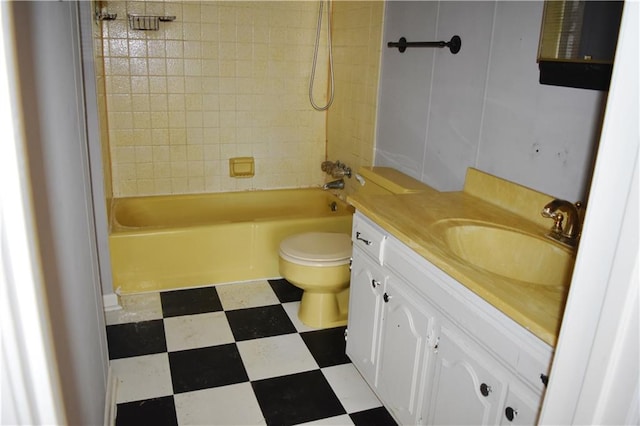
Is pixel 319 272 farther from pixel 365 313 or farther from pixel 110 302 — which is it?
pixel 110 302

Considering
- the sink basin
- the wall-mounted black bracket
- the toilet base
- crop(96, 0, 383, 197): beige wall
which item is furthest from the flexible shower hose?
the sink basin

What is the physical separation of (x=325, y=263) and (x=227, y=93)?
1.52 metres

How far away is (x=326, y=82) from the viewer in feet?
11.4

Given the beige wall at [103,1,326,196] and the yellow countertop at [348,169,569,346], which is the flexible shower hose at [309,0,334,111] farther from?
the yellow countertop at [348,169,569,346]

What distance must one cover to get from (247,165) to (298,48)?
2.77 ft

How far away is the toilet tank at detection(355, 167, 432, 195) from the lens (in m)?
2.26

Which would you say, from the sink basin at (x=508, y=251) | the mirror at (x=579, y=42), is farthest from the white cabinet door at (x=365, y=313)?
the mirror at (x=579, y=42)

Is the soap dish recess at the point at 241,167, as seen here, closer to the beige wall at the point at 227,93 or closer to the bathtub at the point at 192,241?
the beige wall at the point at 227,93

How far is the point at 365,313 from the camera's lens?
1.91m

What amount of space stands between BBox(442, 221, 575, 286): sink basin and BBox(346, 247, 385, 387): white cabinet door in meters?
0.29

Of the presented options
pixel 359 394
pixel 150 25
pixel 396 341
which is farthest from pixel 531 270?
pixel 150 25

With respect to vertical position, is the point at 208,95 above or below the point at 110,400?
above

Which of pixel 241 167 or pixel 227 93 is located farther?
pixel 241 167

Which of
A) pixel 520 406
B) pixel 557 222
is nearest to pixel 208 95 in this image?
pixel 557 222
